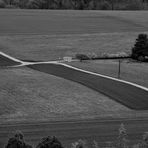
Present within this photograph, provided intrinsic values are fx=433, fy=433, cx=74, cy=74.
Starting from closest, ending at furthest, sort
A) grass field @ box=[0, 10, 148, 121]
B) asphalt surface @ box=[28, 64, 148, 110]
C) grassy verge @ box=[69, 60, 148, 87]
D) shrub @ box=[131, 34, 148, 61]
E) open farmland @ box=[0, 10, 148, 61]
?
grass field @ box=[0, 10, 148, 121]
asphalt surface @ box=[28, 64, 148, 110]
grassy verge @ box=[69, 60, 148, 87]
shrub @ box=[131, 34, 148, 61]
open farmland @ box=[0, 10, 148, 61]

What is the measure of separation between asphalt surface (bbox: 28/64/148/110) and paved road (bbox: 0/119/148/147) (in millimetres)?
3971

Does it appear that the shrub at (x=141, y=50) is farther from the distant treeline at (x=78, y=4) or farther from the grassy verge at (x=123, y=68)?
the distant treeline at (x=78, y=4)

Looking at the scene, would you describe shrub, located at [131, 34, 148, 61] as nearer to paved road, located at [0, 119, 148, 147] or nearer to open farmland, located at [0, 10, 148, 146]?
open farmland, located at [0, 10, 148, 146]

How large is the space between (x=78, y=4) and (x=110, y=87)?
A: 100129 millimetres

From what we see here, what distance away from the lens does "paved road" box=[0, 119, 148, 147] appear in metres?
21.4

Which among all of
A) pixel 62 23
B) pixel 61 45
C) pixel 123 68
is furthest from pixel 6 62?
pixel 62 23

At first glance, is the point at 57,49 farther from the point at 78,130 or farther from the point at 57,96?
the point at 78,130

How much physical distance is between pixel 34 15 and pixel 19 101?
70.9 m

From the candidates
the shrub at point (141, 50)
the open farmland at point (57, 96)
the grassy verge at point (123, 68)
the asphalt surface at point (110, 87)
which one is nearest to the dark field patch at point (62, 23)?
the open farmland at point (57, 96)

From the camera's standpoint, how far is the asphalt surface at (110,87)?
2894 cm

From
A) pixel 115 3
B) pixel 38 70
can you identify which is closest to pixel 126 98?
pixel 38 70


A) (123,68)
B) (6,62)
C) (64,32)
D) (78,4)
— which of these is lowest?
(6,62)

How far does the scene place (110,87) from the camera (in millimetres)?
33219

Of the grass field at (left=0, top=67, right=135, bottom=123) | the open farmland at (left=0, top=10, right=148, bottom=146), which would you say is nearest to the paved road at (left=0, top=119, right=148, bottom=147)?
the open farmland at (left=0, top=10, right=148, bottom=146)
